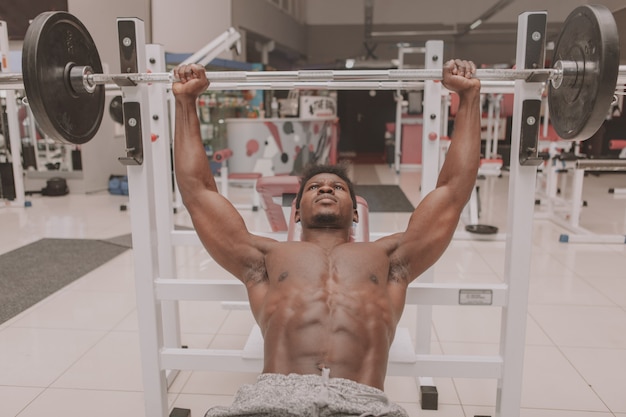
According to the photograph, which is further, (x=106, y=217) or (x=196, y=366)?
(x=106, y=217)

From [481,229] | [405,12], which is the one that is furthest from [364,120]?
[481,229]

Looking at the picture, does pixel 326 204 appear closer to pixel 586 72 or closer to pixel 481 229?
pixel 586 72

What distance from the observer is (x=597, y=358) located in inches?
95.7

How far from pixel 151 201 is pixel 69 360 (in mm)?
→ 1154

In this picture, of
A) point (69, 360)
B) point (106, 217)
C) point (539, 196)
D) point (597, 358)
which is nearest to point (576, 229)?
point (539, 196)

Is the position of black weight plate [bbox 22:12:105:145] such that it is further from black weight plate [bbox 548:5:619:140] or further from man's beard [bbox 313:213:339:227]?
black weight plate [bbox 548:5:619:140]

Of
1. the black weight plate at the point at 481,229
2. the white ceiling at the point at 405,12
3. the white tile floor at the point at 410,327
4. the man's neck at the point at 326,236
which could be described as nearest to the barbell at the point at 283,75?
the man's neck at the point at 326,236

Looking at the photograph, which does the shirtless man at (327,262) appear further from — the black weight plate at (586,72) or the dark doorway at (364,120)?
the dark doorway at (364,120)

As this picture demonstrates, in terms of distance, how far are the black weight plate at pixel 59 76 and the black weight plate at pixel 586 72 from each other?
1.52 m

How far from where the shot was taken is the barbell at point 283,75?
53.9 inches

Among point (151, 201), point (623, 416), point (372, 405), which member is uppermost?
point (151, 201)

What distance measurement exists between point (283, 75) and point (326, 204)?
440mm

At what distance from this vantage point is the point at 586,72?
1437mm

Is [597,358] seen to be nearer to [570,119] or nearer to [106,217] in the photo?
[570,119]
